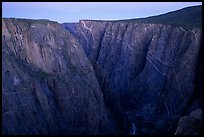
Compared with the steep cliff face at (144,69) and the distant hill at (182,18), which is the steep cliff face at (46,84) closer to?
the steep cliff face at (144,69)

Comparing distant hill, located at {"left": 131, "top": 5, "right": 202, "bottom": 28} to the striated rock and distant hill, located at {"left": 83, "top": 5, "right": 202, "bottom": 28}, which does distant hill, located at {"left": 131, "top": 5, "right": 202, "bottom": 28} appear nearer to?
distant hill, located at {"left": 83, "top": 5, "right": 202, "bottom": 28}

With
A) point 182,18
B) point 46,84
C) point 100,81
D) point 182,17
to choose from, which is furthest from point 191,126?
point 182,17

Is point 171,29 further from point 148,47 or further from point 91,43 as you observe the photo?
point 91,43

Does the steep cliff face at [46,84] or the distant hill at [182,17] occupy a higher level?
the distant hill at [182,17]

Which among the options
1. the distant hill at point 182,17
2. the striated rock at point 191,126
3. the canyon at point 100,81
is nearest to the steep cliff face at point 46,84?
the canyon at point 100,81

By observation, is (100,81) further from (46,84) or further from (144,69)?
(46,84)

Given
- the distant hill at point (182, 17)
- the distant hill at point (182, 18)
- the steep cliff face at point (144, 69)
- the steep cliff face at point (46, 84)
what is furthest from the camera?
the distant hill at point (182, 17)
